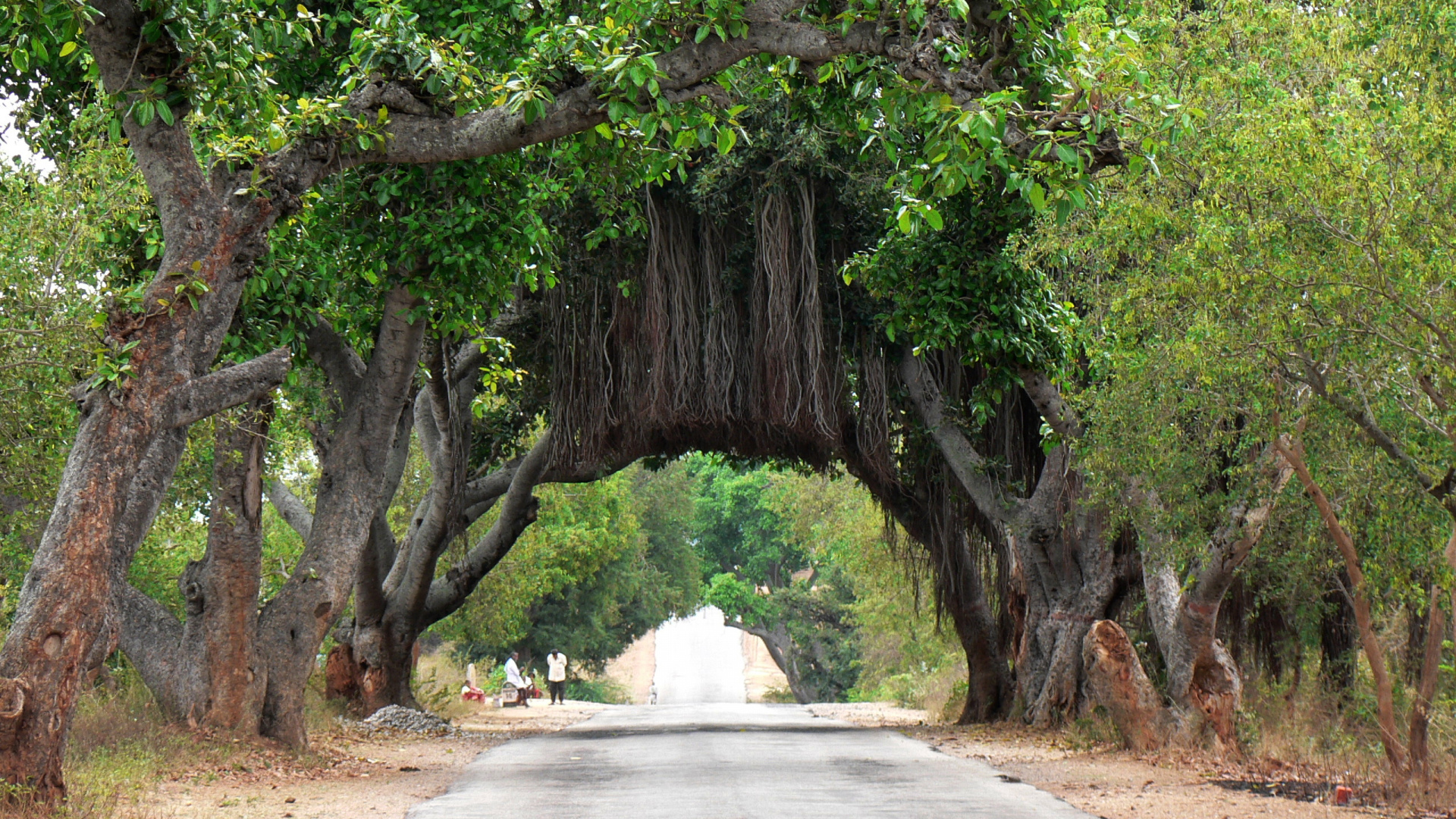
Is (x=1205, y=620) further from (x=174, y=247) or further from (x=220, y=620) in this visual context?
(x=174, y=247)

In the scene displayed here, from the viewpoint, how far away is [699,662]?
76312 millimetres

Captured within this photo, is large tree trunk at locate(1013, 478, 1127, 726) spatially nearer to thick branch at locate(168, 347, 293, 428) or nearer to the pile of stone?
the pile of stone

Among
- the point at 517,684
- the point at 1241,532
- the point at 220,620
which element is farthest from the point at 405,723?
the point at 517,684

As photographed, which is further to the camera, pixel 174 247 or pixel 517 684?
pixel 517 684

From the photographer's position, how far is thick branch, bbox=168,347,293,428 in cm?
801

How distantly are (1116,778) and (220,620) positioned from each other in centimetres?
859

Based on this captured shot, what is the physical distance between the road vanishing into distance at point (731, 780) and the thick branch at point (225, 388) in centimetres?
303

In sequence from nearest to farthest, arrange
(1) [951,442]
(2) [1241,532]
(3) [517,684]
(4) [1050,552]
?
(2) [1241,532] → (4) [1050,552] → (1) [951,442] → (3) [517,684]

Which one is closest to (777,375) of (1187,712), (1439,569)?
(1187,712)

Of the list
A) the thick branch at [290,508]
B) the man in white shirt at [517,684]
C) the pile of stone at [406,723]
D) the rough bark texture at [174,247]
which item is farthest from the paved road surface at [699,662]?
the rough bark texture at [174,247]

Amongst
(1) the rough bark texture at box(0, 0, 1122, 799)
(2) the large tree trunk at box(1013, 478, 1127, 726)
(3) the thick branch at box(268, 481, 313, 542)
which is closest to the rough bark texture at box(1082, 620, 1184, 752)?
(2) the large tree trunk at box(1013, 478, 1127, 726)

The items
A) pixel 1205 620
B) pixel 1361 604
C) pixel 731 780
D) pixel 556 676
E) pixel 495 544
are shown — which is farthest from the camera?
pixel 556 676

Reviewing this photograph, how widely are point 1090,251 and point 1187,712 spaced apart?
16.0ft

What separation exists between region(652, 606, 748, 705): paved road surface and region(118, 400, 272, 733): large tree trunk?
38.8m
